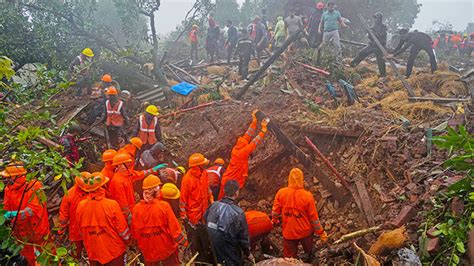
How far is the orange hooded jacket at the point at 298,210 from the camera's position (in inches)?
200

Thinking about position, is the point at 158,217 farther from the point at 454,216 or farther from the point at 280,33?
the point at 280,33

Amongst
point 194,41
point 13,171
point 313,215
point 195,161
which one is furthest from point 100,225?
point 194,41

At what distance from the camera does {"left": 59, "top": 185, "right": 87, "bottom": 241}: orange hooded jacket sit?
5012 millimetres

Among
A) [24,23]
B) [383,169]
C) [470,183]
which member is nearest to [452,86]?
[383,169]

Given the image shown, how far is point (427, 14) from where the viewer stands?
540 feet

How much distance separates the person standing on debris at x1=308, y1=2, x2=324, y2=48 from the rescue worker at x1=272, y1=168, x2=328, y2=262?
8.22 metres

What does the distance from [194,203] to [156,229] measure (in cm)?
96

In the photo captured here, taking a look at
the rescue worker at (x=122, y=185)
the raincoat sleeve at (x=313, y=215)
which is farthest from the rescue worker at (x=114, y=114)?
the raincoat sleeve at (x=313, y=215)

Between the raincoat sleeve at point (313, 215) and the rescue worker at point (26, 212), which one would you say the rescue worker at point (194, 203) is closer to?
the raincoat sleeve at point (313, 215)

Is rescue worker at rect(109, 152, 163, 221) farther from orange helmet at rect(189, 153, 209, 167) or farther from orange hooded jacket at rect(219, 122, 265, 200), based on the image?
orange hooded jacket at rect(219, 122, 265, 200)

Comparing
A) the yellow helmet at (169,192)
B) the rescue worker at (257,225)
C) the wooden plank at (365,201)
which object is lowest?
the rescue worker at (257,225)

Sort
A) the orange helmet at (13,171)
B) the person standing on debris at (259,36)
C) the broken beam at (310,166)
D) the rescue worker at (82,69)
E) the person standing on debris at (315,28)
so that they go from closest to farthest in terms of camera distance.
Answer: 1. the orange helmet at (13,171)
2. the broken beam at (310,166)
3. the rescue worker at (82,69)
4. the person standing on debris at (315,28)
5. the person standing on debris at (259,36)

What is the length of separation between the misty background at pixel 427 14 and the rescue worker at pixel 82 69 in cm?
9200

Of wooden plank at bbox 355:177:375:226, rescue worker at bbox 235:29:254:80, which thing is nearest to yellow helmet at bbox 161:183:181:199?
wooden plank at bbox 355:177:375:226
